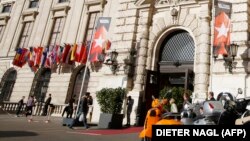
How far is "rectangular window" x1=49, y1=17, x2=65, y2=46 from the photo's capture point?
24303 mm

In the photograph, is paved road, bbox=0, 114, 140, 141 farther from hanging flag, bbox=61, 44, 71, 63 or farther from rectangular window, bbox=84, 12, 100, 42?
rectangular window, bbox=84, 12, 100, 42

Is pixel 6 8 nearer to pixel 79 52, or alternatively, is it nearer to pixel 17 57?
pixel 17 57

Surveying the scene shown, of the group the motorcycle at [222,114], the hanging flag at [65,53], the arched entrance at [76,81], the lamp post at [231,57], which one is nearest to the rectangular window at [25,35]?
the hanging flag at [65,53]

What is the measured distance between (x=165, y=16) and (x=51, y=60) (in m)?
10.8

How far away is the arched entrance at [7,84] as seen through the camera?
2533cm

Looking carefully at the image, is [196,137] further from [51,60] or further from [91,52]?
[51,60]

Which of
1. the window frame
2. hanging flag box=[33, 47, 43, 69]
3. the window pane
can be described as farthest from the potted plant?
the window pane

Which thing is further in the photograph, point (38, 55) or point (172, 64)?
point (38, 55)

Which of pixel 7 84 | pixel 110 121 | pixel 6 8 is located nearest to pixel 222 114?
pixel 110 121

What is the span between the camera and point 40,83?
2353cm

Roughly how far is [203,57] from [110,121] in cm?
562

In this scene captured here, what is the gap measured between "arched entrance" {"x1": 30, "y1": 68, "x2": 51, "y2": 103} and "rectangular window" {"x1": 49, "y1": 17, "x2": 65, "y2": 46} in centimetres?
268

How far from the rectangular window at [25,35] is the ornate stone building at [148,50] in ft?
7.09

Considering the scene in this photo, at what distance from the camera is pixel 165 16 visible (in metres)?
16.0
